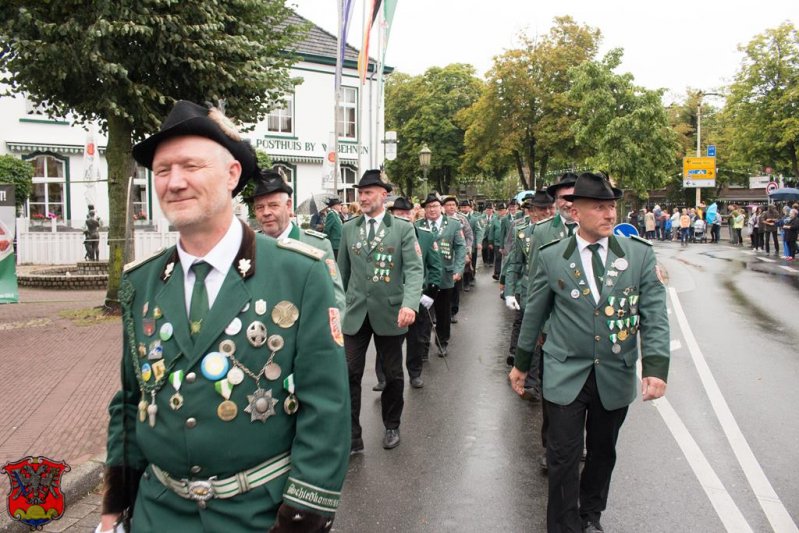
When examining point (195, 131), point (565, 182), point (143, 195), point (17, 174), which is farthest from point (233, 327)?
point (143, 195)

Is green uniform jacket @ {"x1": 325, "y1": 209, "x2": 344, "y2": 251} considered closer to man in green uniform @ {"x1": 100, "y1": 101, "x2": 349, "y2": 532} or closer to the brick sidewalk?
the brick sidewalk

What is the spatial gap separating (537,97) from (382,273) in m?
38.6

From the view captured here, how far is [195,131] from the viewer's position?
2.19m

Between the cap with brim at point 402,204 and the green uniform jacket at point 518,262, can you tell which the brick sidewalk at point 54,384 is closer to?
the cap with brim at point 402,204

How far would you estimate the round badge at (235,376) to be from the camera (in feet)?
6.87

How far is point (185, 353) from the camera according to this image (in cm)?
211

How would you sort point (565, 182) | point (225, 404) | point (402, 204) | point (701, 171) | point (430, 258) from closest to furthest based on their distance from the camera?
point (225, 404), point (565, 182), point (430, 258), point (402, 204), point (701, 171)

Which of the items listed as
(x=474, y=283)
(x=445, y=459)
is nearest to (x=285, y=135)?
(x=474, y=283)

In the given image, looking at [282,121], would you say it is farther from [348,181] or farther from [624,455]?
[624,455]

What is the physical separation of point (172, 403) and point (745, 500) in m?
4.03

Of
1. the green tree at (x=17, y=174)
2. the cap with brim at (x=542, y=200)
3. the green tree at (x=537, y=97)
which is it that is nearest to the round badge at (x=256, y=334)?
the cap with brim at (x=542, y=200)

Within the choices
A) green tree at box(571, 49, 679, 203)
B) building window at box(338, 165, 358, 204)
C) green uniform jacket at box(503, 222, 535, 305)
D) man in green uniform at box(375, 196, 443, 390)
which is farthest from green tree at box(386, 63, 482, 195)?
green uniform jacket at box(503, 222, 535, 305)

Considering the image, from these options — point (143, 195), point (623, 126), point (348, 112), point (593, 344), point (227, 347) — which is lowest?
point (593, 344)

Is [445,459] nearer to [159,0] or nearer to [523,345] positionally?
[523,345]
